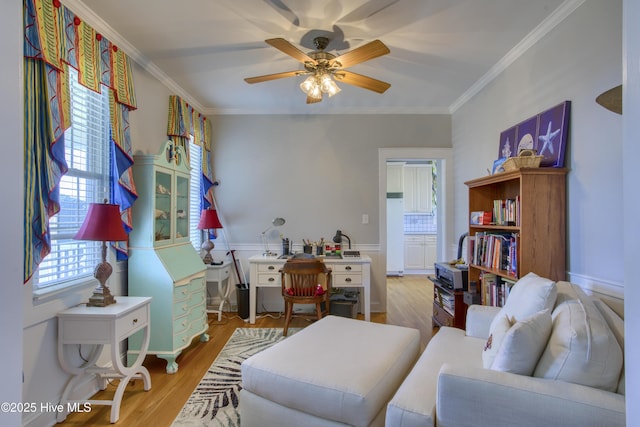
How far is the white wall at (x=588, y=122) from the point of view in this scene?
1.73 metres

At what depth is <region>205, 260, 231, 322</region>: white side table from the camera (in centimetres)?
368

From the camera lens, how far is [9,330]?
21.7 inches

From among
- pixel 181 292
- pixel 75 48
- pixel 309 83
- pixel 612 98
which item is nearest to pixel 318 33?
pixel 309 83

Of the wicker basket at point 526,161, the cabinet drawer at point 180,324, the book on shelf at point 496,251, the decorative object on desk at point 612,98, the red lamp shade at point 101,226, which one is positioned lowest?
Answer: the cabinet drawer at point 180,324

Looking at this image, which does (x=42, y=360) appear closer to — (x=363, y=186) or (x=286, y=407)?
(x=286, y=407)

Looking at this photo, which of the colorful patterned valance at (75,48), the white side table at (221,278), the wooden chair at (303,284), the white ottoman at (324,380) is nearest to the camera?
the white ottoman at (324,380)

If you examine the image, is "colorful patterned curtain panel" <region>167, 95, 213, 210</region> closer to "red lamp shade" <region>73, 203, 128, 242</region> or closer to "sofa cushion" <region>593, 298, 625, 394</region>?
"red lamp shade" <region>73, 203, 128, 242</region>

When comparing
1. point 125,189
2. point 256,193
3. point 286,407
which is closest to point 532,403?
point 286,407

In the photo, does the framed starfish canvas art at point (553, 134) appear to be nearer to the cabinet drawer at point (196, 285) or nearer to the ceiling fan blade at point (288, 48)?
the ceiling fan blade at point (288, 48)

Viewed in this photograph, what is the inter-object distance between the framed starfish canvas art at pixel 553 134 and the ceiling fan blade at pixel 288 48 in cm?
171

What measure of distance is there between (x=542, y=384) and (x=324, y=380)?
88 centimetres

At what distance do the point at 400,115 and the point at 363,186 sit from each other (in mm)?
1042

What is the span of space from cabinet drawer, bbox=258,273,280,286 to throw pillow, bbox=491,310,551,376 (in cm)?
256

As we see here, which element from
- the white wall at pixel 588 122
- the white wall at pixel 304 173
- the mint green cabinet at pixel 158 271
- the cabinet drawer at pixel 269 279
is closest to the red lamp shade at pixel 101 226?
the mint green cabinet at pixel 158 271
